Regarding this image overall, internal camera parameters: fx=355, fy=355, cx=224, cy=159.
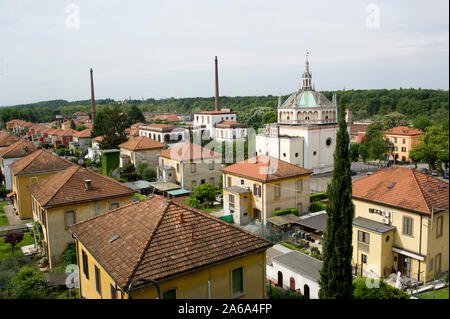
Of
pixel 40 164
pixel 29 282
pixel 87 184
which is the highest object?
pixel 40 164

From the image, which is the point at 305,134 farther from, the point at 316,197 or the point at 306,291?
the point at 306,291

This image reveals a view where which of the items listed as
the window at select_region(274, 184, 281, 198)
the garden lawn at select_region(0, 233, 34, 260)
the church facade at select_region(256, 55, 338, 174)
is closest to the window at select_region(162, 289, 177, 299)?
the garden lawn at select_region(0, 233, 34, 260)

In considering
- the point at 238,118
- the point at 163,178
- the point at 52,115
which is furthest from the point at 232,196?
the point at 52,115

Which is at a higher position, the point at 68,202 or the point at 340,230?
the point at 340,230

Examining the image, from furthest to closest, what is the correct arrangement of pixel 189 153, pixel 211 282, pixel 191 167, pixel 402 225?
pixel 189 153 → pixel 191 167 → pixel 402 225 → pixel 211 282

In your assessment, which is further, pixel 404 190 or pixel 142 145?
pixel 142 145

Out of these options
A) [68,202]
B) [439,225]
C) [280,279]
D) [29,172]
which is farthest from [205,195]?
[439,225]

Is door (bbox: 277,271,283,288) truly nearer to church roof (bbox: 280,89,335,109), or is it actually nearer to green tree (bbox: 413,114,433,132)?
green tree (bbox: 413,114,433,132)
